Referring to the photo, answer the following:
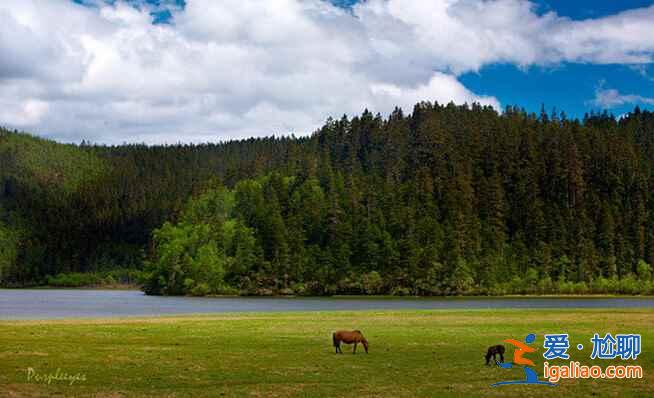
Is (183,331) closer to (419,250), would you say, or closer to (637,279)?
(419,250)

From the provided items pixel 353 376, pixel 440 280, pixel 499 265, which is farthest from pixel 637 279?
pixel 353 376

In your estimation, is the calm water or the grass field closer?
the grass field

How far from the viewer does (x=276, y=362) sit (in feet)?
123

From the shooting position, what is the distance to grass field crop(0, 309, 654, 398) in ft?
96.9

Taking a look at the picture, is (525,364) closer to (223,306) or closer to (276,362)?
(276,362)

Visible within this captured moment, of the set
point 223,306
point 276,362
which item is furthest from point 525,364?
point 223,306

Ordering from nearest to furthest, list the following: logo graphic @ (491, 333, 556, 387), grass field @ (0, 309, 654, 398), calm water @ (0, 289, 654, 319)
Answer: grass field @ (0, 309, 654, 398), logo graphic @ (491, 333, 556, 387), calm water @ (0, 289, 654, 319)

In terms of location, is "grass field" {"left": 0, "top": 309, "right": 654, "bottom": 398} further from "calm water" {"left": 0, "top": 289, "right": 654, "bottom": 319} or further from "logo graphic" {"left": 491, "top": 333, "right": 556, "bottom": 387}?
"calm water" {"left": 0, "top": 289, "right": 654, "bottom": 319}

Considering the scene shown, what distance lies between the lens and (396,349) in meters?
43.3

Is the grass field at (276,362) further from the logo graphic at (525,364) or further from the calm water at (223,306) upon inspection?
the calm water at (223,306)

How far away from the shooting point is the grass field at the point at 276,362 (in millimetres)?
29547

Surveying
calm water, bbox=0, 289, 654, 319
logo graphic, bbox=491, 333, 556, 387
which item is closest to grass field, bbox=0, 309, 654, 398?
logo graphic, bbox=491, 333, 556, 387

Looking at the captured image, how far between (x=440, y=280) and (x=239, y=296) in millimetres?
47456

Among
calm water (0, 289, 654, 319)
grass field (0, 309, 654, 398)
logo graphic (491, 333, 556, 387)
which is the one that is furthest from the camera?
calm water (0, 289, 654, 319)
